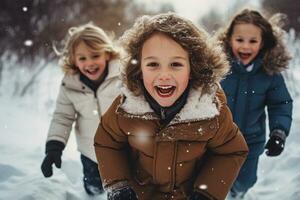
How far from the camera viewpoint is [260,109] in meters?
3.80

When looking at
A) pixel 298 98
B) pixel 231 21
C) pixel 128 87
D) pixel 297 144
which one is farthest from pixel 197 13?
pixel 128 87

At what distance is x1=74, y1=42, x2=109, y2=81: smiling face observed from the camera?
3689 millimetres

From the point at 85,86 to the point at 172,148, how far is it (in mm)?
1599

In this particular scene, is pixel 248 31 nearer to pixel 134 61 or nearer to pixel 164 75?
pixel 134 61

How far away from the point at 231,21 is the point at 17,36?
5.78 meters

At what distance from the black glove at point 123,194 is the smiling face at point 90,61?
4.86ft

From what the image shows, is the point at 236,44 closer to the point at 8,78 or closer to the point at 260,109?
the point at 260,109

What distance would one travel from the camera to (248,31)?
3734 millimetres

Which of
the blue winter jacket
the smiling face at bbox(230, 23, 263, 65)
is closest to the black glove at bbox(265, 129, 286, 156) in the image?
the blue winter jacket

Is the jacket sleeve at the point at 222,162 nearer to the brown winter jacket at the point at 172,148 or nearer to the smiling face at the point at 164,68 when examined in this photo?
the brown winter jacket at the point at 172,148

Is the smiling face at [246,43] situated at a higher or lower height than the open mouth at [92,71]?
higher

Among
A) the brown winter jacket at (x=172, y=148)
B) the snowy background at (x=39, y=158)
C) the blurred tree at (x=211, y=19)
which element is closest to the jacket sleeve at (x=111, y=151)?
the brown winter jacket at (x=172, y=148)

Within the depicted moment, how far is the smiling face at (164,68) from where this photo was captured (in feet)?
7.41

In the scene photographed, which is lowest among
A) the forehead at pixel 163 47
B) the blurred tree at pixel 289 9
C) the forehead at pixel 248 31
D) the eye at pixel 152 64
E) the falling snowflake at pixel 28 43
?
the eye at pixel 152 64
